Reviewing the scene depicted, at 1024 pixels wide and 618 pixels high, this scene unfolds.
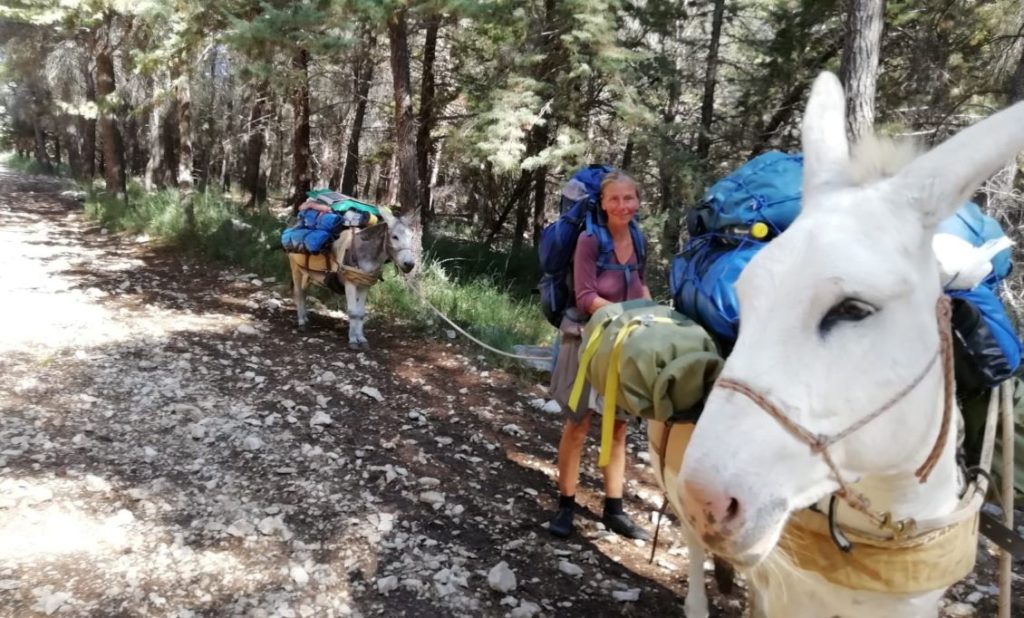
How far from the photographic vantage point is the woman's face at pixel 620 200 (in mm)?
3693

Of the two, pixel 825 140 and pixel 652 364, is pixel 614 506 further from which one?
pixel 825 140

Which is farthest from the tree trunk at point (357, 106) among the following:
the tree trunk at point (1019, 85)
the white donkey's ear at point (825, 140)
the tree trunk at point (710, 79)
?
the white donkey's ear at point (825, 140)

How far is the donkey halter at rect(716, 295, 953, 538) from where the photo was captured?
4.11 feet

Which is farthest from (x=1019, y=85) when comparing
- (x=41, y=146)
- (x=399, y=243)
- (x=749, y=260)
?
(x=41, y=146)

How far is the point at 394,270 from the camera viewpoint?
9414 millimetres

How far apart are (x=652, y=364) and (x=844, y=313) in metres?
0.70

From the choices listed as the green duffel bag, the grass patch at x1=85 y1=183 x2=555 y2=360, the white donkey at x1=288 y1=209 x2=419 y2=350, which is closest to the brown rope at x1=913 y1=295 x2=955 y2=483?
the green duffel bag

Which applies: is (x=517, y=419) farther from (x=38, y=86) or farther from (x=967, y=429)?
(x=38, y=86)

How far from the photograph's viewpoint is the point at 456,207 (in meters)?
22.8

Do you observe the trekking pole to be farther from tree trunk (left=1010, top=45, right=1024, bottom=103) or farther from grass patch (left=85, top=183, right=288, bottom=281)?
grass patch (left=85, top=183, right=288, bottom=281)

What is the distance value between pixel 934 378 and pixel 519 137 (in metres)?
8.46

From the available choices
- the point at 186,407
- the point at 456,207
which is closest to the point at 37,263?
the point at 186,407

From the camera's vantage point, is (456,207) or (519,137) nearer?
(519,137)

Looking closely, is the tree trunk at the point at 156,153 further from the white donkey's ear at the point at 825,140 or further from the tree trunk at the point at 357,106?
the white donkey's ear at the point at 825,140
